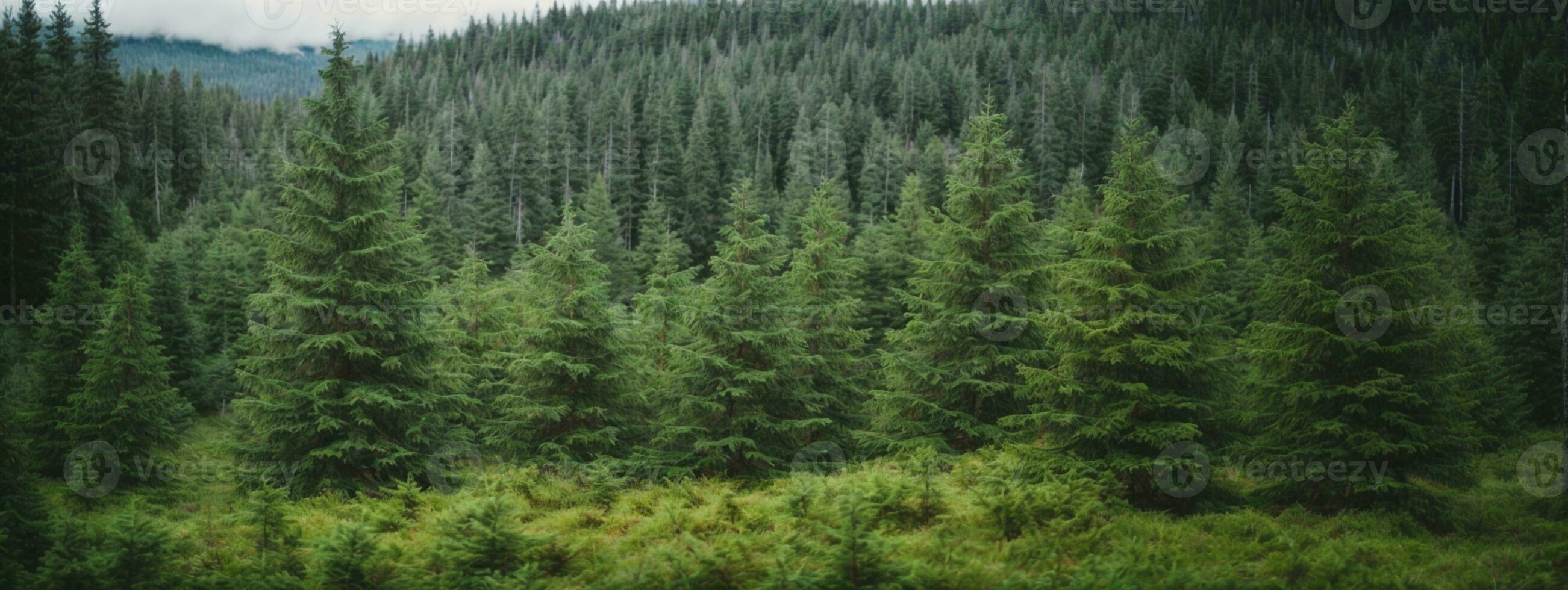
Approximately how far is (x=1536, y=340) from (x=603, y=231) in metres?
50.3

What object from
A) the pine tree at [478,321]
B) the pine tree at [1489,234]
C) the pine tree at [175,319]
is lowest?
the pine tree at [175,319]

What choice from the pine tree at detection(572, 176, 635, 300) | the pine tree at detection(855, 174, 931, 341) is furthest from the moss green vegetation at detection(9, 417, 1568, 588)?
the pine tree at detection(572, 176, 635, 300)

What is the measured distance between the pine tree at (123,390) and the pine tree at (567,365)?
33.1 feet

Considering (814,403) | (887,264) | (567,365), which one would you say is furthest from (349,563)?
(887,264)

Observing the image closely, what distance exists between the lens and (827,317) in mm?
20109

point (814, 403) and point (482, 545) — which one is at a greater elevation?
point (482, 545)

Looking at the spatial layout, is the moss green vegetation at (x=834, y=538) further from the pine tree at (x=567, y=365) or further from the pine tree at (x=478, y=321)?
the pine tree at (x=478, y=321)

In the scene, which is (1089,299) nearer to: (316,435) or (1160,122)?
(316,435)

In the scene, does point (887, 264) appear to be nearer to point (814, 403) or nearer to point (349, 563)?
point (814, 403)

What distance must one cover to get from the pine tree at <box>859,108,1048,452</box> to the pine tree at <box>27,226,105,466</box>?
2298cm

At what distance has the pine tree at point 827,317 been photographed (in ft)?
65.6

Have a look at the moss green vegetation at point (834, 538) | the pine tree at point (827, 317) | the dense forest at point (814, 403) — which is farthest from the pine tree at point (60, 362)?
the pine tree at point (827, 317)

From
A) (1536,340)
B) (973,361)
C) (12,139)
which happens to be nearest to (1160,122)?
(1536,340)

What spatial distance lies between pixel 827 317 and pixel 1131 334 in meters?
7.70
